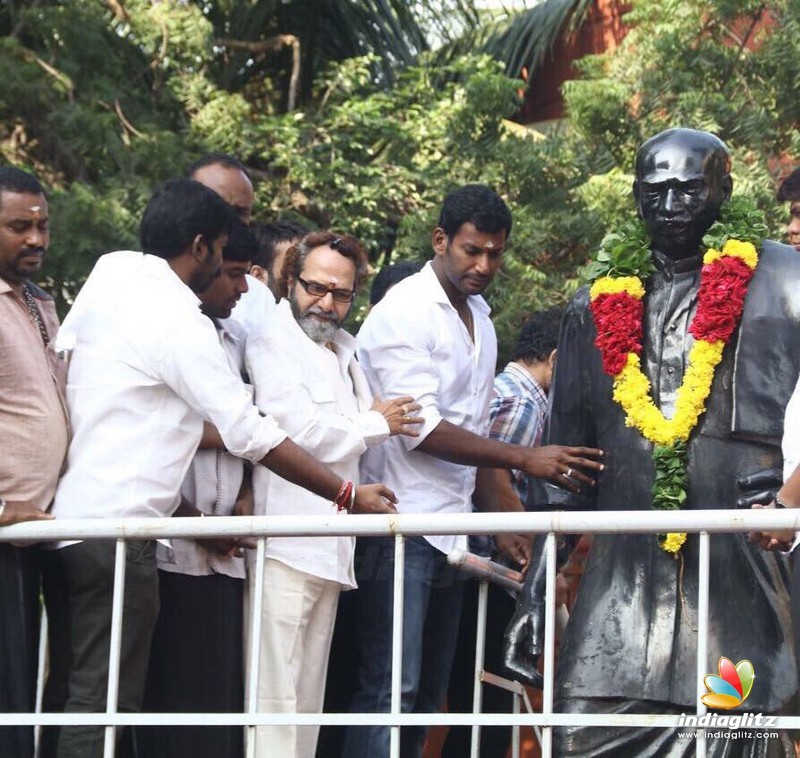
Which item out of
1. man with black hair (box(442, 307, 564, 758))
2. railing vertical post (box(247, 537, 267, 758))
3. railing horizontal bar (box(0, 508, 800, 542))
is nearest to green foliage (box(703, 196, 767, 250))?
man with black hair (box(442, 307, 564, 758))

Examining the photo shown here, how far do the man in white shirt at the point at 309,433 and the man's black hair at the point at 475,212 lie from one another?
419 mm

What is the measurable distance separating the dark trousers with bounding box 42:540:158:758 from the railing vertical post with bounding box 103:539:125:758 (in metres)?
0.27

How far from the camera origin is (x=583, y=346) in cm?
490

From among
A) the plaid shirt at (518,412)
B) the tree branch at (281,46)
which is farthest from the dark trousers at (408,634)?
the tree branch at (281,46)

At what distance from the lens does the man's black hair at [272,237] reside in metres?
6.45

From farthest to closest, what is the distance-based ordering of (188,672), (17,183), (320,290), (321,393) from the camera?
1. (320,290)
2. (321,393)
3. (17,183)
4. (188,672)

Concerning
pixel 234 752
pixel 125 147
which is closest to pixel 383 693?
pixel 234 752

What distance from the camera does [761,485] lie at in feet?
14.6

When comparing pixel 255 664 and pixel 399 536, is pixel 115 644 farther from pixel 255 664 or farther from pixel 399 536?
pixel 399 536

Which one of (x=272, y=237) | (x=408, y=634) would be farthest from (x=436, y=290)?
(x=408, y=634)

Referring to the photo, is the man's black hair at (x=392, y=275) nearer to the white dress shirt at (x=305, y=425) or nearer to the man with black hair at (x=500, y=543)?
the man with black hair at (x=500, y=543)

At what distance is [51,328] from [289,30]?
966cm

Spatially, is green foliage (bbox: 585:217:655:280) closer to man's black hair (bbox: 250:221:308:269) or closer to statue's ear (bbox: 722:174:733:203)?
statue's ear (bbox: 722:174:733:203)

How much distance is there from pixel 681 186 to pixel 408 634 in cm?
163
